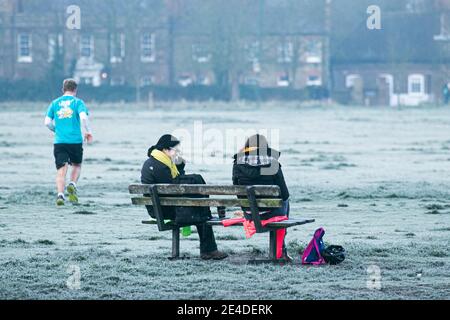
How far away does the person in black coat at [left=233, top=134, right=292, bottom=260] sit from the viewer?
37.7 feet

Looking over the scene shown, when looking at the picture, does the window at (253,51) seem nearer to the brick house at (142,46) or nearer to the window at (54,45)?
the brick house at (142,46)

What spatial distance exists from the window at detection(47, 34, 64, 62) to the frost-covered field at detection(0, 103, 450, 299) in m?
54.9

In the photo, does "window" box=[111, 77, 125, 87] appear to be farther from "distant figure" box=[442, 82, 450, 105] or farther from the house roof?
"distant figure" box=[442, 82, 450, 105]

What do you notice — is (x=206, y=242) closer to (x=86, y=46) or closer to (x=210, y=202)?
(x=210, y=202)

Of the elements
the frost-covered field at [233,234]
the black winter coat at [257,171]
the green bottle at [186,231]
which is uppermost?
the black winter coat at [257,171]

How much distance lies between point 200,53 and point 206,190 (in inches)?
3189

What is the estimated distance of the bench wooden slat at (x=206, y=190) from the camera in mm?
11305

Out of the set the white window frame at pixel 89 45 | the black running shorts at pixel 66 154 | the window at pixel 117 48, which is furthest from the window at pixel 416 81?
the black running shorts at pixel 66 154

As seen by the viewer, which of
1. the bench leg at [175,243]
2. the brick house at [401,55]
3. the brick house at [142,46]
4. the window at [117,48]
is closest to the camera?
the bench leg at [175,243]

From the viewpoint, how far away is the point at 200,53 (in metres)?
92.1

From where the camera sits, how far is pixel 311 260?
11.6 meters

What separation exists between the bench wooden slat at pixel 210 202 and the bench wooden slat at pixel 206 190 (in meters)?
0.06
